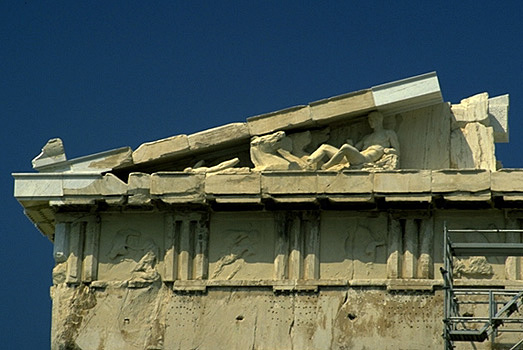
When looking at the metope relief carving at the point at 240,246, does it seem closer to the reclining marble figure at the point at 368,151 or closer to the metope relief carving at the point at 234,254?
the metope relief carving at the point at 234,254

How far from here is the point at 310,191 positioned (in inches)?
1111

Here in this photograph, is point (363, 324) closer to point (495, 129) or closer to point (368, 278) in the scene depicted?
point (368, 278)

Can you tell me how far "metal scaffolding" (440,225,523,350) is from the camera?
25.5 m

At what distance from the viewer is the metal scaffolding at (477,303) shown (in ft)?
83.6

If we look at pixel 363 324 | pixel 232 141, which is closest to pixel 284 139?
pixel 232 141

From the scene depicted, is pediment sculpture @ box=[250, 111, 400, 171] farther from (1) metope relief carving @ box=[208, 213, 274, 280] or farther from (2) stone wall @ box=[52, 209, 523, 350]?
(1) metope relief carving @ box=[208, 213, 274, 280]

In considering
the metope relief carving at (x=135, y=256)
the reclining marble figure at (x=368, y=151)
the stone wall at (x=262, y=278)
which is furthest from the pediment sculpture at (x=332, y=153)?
the metope relief carving at (x=135, y=256)

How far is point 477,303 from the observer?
27484mm

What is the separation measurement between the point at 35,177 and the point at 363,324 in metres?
5.32

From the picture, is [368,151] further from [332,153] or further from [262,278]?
[262,278]

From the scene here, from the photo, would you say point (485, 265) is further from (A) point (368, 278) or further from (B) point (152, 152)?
(B) point (152, 152)

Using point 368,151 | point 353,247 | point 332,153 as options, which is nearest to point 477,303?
point 353,247

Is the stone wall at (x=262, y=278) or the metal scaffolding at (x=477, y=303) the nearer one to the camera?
the metal scaffolding at (x=477, y=303)

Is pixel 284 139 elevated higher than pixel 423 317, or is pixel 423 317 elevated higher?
pixel 284 139
